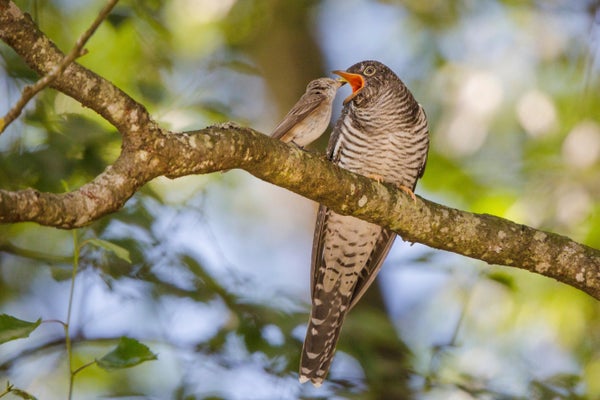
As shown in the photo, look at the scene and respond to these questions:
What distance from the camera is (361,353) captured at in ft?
14.6

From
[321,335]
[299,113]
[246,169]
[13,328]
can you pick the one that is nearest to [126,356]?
[13,328]

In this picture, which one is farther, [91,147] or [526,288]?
[526,288]

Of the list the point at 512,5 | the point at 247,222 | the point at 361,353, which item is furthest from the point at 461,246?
the point at 512,5

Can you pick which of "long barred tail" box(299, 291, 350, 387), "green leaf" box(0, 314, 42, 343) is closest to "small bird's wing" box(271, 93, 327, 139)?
"long barred tail" box(299, 291, 350, 387)

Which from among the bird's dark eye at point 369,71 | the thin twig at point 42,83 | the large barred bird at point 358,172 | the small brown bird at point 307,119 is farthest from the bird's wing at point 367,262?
the thin twig at point 42,83

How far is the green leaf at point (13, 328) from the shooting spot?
228cm

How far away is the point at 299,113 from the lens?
16.4ft

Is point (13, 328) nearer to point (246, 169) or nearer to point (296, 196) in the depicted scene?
point (246, 169)

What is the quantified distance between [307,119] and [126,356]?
9.21 ft

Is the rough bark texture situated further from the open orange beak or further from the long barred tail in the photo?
the open orange beak

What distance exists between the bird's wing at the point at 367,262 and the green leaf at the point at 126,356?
2505 mm

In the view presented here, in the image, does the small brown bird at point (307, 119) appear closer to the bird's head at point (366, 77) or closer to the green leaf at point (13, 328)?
the bird's head at point (366, 77)

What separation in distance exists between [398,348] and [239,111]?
2.46 m

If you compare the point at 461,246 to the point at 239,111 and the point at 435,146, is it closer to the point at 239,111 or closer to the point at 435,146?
the point at 239,111
